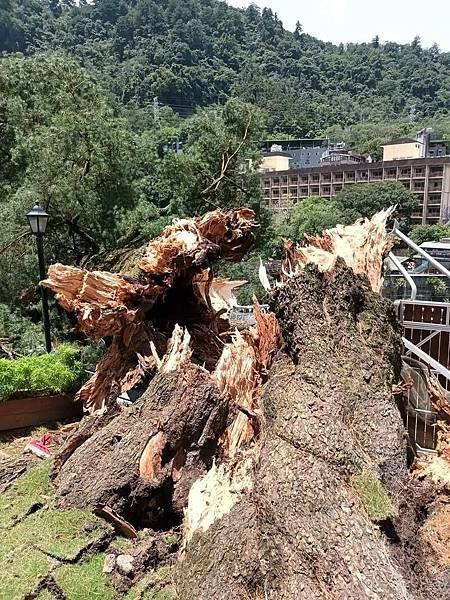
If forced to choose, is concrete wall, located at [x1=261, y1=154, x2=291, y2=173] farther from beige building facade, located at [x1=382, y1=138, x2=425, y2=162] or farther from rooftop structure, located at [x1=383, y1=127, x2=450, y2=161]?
beige building facade, located at [x1=382, y1=138, x2=425, y2=162]

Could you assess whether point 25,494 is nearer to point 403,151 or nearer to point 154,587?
point 154,587

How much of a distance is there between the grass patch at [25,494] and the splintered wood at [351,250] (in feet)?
9.41

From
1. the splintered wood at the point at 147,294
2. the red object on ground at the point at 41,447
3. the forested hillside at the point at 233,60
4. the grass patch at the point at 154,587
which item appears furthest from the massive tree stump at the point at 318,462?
the forested hillside at the point at 233,60

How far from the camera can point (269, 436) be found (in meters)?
3.83

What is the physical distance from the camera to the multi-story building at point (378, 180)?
5038cm

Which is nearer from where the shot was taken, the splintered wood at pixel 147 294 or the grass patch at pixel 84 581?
the grass patch at pixel 84 581

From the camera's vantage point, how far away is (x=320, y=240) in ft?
18.5

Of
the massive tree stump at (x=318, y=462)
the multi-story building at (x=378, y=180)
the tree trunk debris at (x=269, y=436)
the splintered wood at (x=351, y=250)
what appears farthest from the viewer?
the multi-story building at (x=378, y=180)

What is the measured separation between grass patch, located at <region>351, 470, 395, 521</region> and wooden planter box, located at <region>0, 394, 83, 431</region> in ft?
16.0

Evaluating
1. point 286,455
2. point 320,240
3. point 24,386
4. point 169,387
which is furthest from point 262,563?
point 24,386

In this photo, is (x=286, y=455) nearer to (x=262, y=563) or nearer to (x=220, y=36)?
(x=262, y=563)

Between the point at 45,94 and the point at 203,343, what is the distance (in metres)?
7.86

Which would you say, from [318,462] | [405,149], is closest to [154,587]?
[318,462]

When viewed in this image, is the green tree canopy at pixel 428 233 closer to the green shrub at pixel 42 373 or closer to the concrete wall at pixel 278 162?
the concrete wall at pixel 278 162
